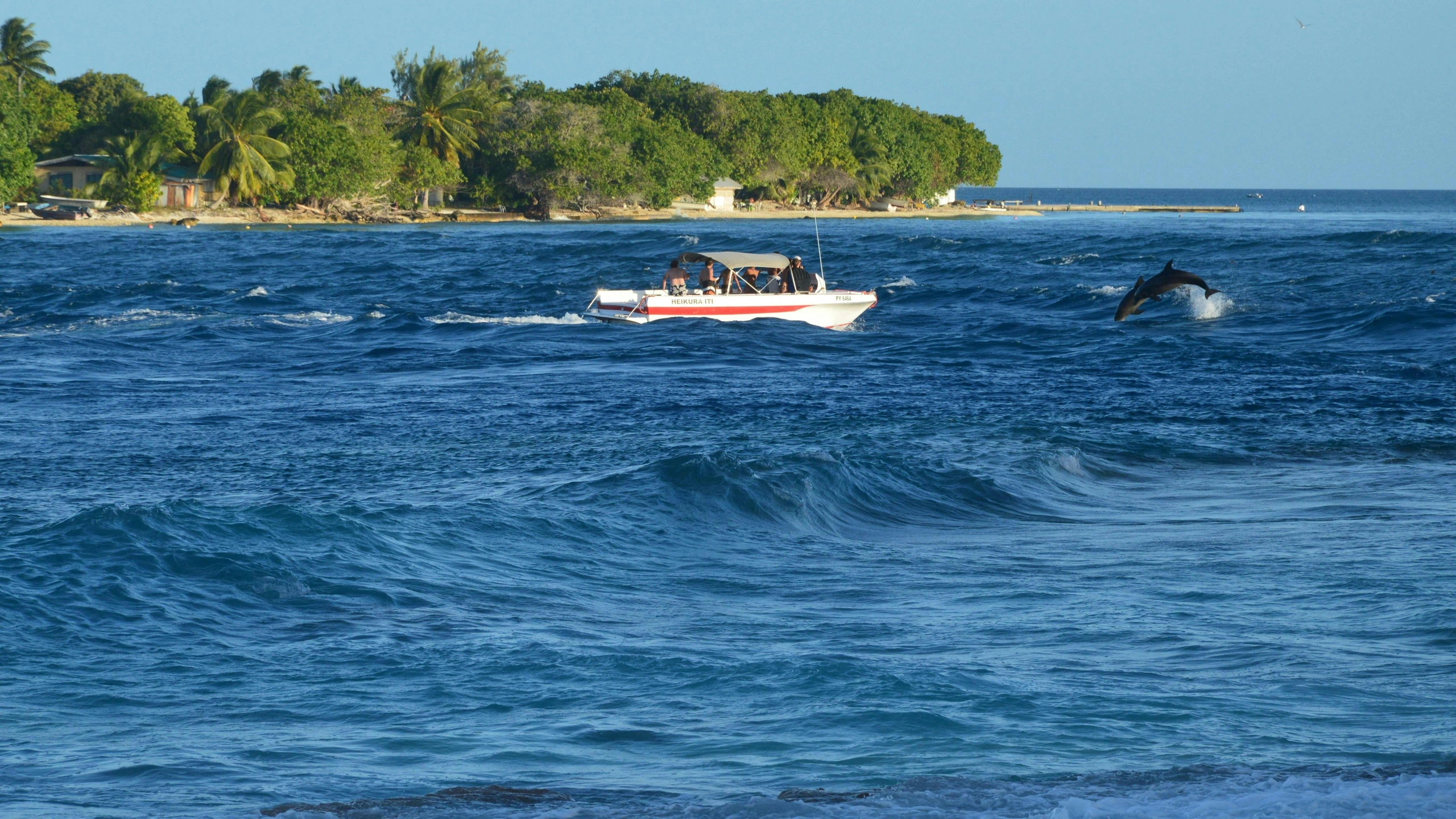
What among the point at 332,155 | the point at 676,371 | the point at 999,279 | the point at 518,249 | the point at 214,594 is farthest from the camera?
the point at 332,155

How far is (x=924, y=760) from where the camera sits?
21.1ft

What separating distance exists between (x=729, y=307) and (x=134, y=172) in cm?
5934

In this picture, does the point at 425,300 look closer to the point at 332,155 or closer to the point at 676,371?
the point at 676,371

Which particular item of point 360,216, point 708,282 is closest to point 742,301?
point 708,282

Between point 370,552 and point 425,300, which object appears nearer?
point 370,552

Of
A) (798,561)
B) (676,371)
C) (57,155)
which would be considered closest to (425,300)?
(676,371)

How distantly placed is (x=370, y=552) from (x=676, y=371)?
13.3m

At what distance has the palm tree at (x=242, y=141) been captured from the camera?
79.0 m

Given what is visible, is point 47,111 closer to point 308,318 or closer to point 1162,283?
point 308,318

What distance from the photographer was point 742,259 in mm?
30453

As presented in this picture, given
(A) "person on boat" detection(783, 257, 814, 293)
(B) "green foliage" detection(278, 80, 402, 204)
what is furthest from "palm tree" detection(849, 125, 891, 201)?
(A) "person on boat" detection(783, 257, 814, 293)

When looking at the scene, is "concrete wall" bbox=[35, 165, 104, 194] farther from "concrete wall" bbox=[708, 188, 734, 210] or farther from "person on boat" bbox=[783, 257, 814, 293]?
"person on boat" bbox=[783, 257, 814, 293]

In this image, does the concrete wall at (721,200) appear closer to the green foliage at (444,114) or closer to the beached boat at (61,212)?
Result: the green foliage at (444,114)

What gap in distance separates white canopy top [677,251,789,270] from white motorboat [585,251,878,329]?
0.04 ft
